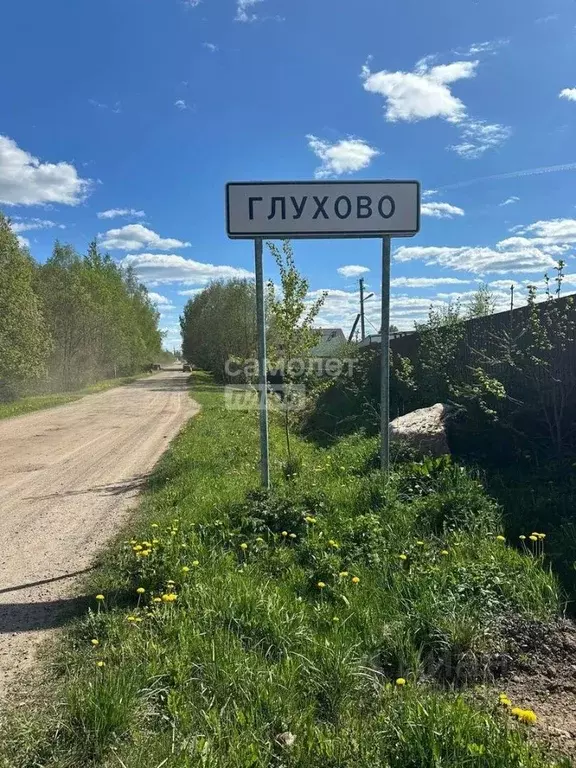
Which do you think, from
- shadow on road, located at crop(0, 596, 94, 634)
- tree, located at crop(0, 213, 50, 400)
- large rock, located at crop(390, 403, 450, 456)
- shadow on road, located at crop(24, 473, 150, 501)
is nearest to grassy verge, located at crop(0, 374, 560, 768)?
shadow on road, located at crop(0, 596, 94, 634)

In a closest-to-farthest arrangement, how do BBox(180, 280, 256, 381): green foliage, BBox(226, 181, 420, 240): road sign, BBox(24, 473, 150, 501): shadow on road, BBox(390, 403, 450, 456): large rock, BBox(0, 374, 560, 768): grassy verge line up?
BBox(0, 374, 560, 768): grassy verge, BBox(226, 181, 420, 240): road sign, BBox(390, 403, 450, 456): large rock, BBox(24, 473, 150, 501): shadow on road, BBox(180, 280, 256, 381): green foliage

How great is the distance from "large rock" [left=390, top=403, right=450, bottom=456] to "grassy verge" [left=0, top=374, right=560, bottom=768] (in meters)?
1.61

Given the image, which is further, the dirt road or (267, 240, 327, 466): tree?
(267, 240, 327, 466): tree

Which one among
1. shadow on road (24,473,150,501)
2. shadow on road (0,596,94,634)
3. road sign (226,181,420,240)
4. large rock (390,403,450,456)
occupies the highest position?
road sign (226,181,420,240)

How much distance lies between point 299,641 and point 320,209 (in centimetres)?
371

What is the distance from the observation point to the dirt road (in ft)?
12.3

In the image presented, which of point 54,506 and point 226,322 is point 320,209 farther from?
point 226,322

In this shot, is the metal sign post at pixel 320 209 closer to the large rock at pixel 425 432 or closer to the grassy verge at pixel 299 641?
the grassy verge at pixel 299 641

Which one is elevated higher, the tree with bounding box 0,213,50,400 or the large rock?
the tree with bounding box 0,213,50,400

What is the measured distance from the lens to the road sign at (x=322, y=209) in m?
5.03

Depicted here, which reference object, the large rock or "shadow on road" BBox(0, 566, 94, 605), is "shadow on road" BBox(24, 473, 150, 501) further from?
the large rock

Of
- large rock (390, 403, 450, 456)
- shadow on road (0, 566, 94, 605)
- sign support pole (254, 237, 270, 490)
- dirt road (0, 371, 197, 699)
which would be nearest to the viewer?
dirt road (0, 371, 197, 699)

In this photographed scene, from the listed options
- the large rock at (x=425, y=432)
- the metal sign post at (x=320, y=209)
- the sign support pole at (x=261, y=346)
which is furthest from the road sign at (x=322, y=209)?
the large rock at (x=425, y=432)

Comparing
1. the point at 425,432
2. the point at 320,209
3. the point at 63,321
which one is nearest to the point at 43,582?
the point at 320,209
